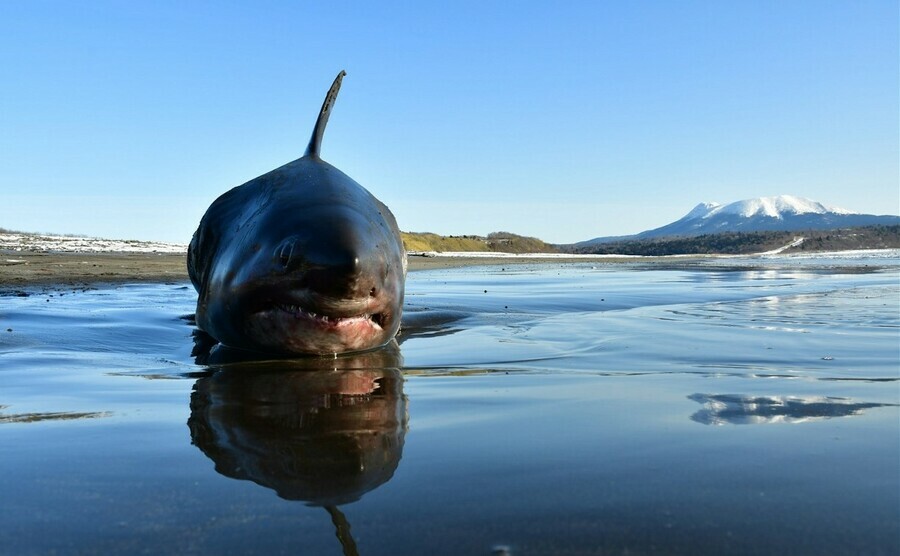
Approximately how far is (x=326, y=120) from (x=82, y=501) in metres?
5.97

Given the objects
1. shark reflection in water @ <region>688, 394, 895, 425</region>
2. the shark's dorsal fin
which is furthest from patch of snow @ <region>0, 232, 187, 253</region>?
shark reflection in water @ <region>688, 394, 895, 425</region>

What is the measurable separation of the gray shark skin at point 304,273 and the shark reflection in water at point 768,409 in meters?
2.12

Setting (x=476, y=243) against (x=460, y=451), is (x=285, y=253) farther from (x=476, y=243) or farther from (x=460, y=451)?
(x=476, y=243)

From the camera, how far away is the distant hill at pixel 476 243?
194 ft

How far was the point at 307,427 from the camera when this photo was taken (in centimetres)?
276

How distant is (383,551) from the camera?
1581 mm

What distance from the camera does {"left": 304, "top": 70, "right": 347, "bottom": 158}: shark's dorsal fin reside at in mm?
6945

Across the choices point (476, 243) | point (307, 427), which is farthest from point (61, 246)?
point (307, 427)

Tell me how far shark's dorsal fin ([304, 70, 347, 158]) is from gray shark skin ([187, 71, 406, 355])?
100 centimetres

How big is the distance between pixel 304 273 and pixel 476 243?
6356cm

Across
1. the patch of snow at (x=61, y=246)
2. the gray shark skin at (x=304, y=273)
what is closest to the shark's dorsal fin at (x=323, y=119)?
the gray shark skin at (x=304, y=273)

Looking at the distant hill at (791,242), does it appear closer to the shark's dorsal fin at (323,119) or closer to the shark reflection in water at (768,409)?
the shark's dorsal fin at (323,119)

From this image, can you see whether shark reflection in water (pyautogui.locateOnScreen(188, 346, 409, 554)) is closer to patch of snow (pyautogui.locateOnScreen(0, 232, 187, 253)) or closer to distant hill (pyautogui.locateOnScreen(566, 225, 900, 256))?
patch of snow (pyautogui.locateOnScreen(0, 232, 187, 253))

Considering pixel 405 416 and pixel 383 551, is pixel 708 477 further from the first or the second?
pixel 405 416
